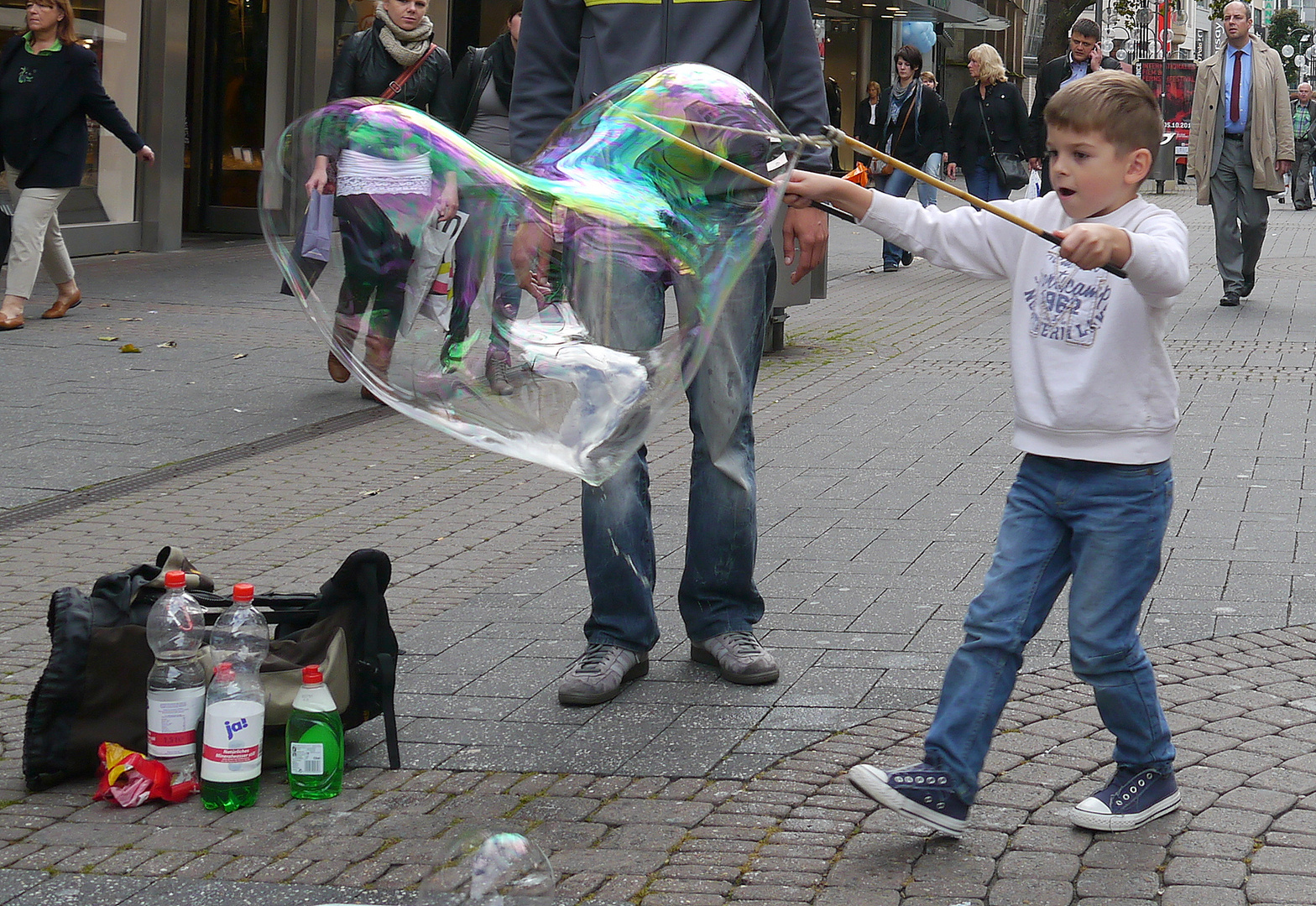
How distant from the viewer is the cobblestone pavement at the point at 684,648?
3135mm

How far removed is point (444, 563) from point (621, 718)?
1647 mm

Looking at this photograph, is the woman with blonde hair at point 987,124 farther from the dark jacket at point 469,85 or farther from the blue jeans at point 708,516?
the blue jeans at point 708,516

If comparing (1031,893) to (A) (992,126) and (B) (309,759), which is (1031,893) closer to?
(B) (309,759)

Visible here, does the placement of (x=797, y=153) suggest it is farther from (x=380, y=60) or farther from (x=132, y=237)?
(x=132, y=237)

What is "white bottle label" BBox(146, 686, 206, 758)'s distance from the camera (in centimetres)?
346

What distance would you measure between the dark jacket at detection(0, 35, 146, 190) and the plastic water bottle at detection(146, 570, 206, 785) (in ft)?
23.3

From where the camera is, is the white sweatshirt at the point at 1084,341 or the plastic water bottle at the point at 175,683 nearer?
the white sweatshirt at the point at 1084,341

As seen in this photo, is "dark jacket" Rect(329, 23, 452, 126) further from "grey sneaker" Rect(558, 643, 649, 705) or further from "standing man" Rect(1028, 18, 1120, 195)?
"standing man" Rect(1028, 18, 1120, 195)

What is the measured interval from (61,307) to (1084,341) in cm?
877

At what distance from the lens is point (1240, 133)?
11.8m

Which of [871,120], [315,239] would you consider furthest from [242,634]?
[871,120]

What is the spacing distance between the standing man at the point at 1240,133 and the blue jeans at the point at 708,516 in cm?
861

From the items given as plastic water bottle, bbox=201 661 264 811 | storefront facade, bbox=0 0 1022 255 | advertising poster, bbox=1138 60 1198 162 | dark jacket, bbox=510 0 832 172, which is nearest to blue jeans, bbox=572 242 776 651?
dark jacket, bbox=510 0 832 172

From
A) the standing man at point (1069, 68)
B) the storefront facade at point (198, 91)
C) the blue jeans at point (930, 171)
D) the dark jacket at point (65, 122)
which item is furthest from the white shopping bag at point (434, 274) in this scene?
the blue jeans at point (930, 171)
